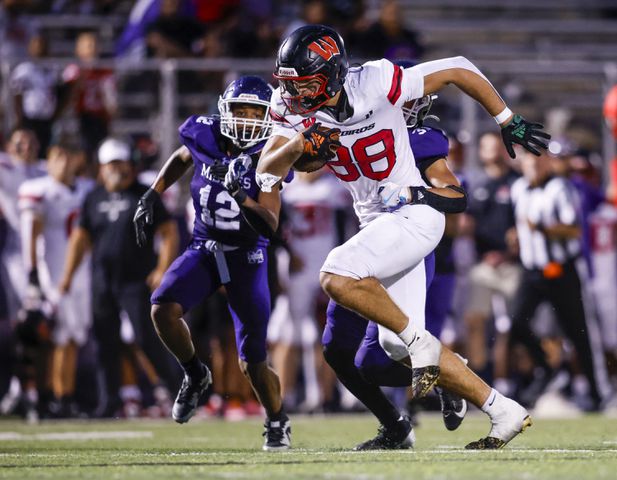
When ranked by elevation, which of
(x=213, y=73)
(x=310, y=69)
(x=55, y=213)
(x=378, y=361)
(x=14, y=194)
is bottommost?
(x=378, y=361)

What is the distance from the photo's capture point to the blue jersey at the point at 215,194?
658 cm

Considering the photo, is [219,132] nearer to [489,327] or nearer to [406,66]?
[406,66]

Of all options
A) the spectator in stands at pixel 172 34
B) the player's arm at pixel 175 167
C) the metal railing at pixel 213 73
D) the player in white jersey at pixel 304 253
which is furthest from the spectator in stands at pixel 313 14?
the player's arm at pixel 175 167

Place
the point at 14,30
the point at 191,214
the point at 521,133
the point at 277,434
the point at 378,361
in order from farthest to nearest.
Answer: the point at 14,30, the point at 191,214, the point at 277,434, the point at 378,361, the point at 521,133

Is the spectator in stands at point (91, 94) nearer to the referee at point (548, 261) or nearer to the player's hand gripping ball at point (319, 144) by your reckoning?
the referee at point (548, 261)

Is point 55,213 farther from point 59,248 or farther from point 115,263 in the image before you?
point 115,263

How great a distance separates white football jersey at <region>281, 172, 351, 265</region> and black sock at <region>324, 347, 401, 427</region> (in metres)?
3.82

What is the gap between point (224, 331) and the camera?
9.94 meters

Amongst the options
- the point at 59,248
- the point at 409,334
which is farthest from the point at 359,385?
the point at 59,248

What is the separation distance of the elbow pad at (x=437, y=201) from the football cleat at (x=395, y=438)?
3.66ft

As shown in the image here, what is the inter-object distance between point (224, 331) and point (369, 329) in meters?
3.87

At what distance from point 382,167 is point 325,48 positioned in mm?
560

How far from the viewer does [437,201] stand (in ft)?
18.5

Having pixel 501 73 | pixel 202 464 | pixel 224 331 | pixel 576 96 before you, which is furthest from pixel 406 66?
pixel 576 96
